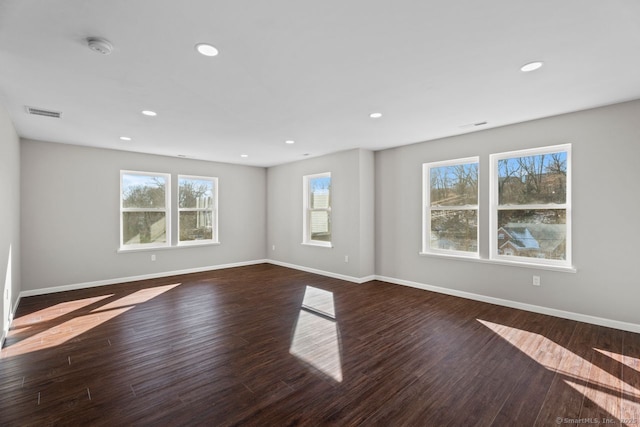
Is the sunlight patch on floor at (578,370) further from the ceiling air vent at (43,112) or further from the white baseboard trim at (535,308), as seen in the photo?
the ceiling air vent at (43,112)

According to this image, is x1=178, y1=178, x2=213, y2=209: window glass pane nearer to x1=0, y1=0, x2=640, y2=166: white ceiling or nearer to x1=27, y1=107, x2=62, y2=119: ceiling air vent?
x1=0, y1=0, x2=640, y2=166: white ceiling

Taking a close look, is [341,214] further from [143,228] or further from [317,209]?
[143,228]

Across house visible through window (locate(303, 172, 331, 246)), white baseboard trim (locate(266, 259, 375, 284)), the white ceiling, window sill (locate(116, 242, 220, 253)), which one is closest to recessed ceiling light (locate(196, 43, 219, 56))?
the white ceiling

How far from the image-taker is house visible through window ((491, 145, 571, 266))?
3.69 m

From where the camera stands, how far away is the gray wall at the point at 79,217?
468 cm

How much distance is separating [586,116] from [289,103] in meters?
3.49

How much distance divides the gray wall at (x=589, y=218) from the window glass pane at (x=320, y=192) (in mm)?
2604

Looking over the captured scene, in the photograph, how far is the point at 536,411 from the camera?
75.9 inches

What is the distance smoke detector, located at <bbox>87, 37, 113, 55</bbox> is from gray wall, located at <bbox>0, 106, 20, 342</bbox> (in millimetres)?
2053

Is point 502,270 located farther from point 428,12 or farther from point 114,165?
point 114,165

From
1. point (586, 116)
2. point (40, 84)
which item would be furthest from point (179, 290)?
point (586, 116)

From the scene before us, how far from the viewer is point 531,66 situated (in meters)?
2.41

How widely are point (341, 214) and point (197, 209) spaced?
3.29 metres

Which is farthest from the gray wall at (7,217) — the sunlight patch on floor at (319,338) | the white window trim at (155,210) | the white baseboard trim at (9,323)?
the sunlight patch on floor at (319,338)
